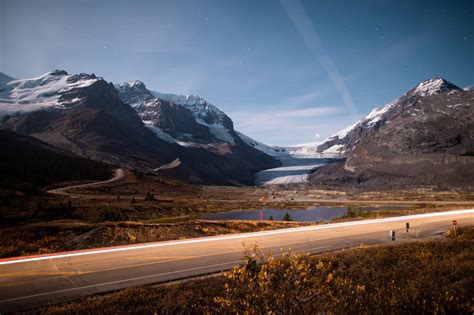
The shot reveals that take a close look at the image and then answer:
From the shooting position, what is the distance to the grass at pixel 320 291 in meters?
6.17

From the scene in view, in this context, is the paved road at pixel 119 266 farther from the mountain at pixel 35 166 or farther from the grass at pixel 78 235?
the mountain at pixel 35 166

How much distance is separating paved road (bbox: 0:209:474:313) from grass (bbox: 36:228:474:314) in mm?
1266

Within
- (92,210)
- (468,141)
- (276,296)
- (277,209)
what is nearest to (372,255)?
(276,296)

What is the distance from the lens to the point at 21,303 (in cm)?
808

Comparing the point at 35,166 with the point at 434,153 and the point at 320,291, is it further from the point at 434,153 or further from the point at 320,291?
the point at 434,153

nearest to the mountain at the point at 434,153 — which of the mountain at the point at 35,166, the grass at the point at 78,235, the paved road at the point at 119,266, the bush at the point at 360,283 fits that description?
the paved road at the point at 119,266

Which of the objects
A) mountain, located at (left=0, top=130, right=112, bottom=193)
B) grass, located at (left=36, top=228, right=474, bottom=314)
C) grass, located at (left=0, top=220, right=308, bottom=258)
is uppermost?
mountain, located at (left=0, top=130, right=112, bottom=193)

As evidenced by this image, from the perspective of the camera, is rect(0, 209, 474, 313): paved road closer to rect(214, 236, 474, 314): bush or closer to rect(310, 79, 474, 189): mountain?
rect(214, 236, 474, 314): bush

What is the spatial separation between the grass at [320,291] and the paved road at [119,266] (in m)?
1.27

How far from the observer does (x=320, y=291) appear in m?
5.98

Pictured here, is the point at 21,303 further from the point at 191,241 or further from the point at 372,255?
the point at 372,255

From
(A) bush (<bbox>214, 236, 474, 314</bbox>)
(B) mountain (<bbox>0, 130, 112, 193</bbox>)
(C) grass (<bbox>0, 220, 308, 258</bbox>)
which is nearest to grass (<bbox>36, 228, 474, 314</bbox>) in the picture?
(A) bush (<bbox>214, 236, 474, 314</bbox>)

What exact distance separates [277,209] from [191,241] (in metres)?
72.2

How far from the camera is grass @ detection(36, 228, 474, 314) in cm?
617
